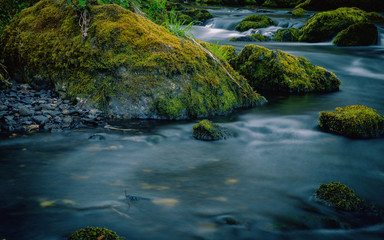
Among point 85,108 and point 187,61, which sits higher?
point 187,61

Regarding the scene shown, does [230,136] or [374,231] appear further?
[230,136]

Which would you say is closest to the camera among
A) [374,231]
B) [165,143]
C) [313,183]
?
[374,231]

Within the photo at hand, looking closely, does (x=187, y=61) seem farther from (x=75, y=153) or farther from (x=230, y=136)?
(x=75, y=153)

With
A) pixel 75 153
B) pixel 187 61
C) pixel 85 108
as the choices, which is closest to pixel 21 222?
pixel 75 153

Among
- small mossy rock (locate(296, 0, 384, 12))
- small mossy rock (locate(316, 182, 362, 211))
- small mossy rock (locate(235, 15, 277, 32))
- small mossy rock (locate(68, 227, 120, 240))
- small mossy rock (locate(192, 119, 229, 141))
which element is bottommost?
small mossy rock (locate(316, 182, 362, 211))

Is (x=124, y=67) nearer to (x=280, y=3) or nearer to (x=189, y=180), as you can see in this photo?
(x=189, y=180)

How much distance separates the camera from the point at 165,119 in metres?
5.48

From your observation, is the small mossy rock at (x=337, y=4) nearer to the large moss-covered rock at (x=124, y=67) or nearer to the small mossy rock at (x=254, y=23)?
the small mossy rock at (x=254, y=23)

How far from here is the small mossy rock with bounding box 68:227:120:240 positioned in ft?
7.26

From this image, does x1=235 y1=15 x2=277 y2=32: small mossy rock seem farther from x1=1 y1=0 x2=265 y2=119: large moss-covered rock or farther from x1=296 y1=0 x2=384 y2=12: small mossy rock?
x1=1 y1=0 x2=265 y2=119: large moss-covered rock

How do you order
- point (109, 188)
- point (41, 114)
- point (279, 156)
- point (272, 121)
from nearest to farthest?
point (109, 188) < point (279, 156) < point (41, 114) < point (272, 121)

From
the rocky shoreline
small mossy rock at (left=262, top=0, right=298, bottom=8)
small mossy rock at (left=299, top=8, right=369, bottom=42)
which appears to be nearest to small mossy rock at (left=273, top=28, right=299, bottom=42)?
small mossy rock at (left=299, top=8, right=369, bottom=42)

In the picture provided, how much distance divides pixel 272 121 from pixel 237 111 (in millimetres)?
726

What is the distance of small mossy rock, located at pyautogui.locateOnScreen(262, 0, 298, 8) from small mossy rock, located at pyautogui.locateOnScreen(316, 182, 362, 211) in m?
33.1
